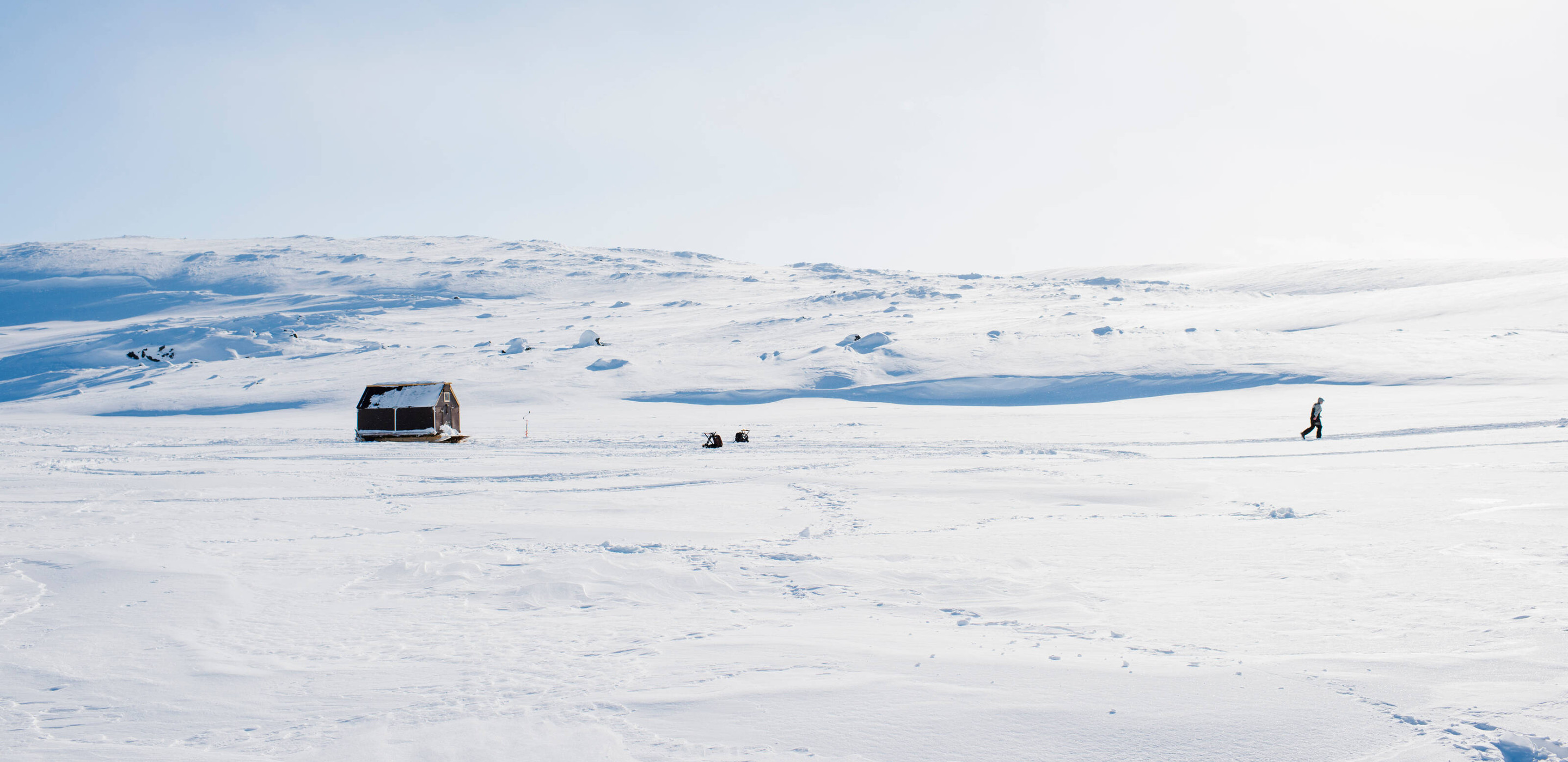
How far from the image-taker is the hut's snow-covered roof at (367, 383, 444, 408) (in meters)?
29.1

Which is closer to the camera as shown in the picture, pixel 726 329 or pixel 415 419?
pixel 415 419

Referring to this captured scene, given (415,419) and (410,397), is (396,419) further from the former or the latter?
(410,397)

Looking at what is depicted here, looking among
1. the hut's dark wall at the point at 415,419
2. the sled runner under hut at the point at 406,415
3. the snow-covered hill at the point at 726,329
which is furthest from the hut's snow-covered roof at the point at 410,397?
the snow-covered hill at the point at 726,329

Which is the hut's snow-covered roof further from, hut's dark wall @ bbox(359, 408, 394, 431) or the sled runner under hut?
hut's dark wall @ bbox(359, 408, 394, 431)

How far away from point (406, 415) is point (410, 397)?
598mm

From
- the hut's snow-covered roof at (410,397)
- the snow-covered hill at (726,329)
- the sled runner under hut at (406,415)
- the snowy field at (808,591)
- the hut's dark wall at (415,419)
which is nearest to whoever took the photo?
the snowy field at (808,591)

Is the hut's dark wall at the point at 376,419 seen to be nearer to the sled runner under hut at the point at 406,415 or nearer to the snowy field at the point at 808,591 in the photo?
the sled runner under hut at the point at 406,415

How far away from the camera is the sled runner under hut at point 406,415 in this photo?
93.2 ft

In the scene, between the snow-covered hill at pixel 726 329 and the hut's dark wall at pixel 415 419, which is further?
the snow-covered hill at pixel 726 329

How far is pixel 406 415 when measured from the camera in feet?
95.2

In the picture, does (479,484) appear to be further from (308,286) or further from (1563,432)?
Answer: (308,286)

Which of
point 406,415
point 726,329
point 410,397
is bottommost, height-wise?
point 406,415

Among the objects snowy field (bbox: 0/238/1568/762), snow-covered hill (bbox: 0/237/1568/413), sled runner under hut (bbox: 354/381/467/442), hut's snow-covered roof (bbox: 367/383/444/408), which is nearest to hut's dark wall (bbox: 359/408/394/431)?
sled runner under hut (bbox: 354/381/467/442)

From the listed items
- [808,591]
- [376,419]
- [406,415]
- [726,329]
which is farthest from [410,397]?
[726,329]
